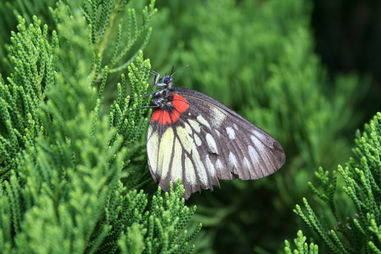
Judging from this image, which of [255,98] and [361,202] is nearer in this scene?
[361,202]

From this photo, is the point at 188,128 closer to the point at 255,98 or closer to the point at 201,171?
the point at 201,171

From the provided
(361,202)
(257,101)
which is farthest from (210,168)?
(257,101)

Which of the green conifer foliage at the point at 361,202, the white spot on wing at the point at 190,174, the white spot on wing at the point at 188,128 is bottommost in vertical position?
the green conifer foliage at the point at 361,202

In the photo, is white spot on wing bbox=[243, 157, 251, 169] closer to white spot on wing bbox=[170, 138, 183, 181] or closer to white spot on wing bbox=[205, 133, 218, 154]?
white spot on wing bbox=[205, 133, 218, 154]

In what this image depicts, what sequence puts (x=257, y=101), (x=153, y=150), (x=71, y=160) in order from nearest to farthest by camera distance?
(x=71, y=160) < (x=153, y=150) < (x=257, y=101)

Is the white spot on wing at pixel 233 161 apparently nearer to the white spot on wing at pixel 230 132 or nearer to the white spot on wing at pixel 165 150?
the white spot on wing at pixel 230 132

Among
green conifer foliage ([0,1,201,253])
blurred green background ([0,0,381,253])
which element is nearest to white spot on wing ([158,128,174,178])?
green conifer foliage ([0,1,201,253])

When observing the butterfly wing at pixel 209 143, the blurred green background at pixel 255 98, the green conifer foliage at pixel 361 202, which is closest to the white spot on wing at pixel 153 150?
the butterfly wing at pixel 209 143

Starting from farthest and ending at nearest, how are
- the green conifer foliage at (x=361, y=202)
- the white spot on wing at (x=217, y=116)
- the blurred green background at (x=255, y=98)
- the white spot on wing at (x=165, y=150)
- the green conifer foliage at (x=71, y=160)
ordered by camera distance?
the blurred green background at (x=255, y=98)
the white spot on wing at (x=217, y=116)
the white spot on wing at (x=165, y=150)
the green conifer foliage at (x=361, y=202)
the green conifer foliage at (x=71, y=160)

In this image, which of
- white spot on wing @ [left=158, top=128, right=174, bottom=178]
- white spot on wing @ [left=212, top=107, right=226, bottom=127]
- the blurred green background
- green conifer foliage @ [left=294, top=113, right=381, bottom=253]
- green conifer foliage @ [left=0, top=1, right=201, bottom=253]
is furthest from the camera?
the blurred green background
